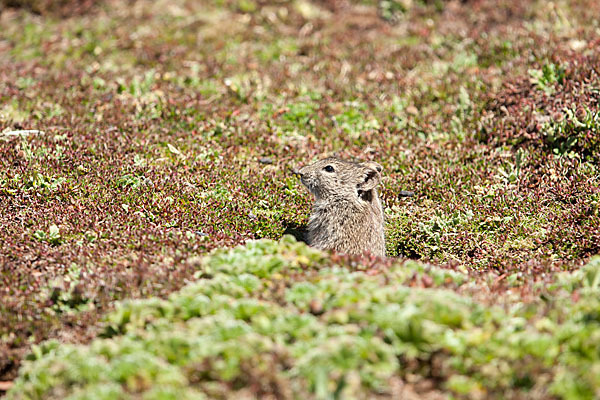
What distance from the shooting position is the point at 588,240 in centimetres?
934

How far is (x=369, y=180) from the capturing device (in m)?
9.55

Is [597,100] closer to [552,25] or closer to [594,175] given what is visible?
[594,175]

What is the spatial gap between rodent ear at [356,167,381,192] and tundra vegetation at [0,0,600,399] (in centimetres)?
137

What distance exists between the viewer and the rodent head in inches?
382

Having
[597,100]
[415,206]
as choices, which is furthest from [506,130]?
[415,206]

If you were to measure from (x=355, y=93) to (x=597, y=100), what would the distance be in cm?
539

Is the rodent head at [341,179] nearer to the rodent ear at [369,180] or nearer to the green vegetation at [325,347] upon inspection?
the rodent ear at [369,180]

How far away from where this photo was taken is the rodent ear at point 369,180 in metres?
9.53

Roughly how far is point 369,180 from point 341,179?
0.55 m

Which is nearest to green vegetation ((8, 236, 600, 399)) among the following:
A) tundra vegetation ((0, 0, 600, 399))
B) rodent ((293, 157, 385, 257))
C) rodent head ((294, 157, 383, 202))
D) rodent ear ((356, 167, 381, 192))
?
tundra vegetation ((0, 0, 600, 399))

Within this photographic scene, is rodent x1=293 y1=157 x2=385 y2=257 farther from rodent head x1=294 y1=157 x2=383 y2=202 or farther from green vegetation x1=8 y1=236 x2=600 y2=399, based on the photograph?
green vegetation x1=8 y1=236 x2=600 y2=399

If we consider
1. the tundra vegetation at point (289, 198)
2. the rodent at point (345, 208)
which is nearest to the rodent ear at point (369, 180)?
the rodent at point (345, 208)

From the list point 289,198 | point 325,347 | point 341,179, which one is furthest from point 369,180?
point 325,347

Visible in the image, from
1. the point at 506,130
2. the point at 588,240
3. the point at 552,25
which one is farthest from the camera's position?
the point at 552,25
